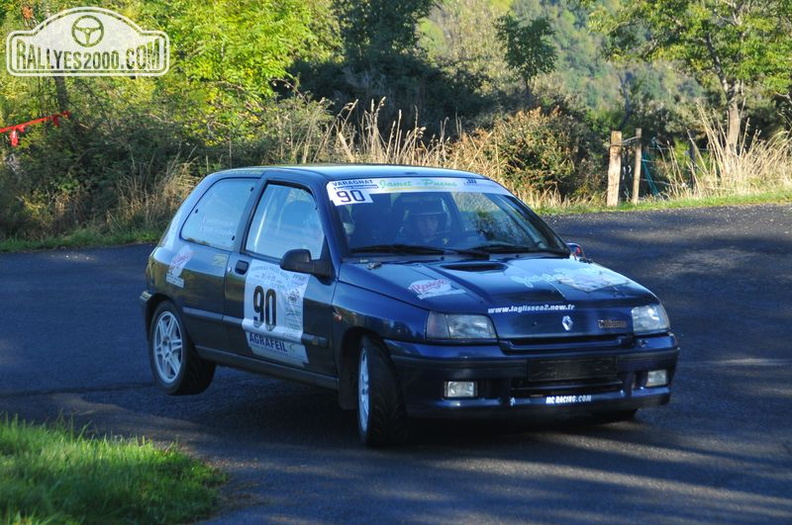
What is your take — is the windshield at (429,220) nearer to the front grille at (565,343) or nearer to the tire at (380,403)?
the tire at (380,403)

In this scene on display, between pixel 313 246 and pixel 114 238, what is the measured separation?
37.6 feet

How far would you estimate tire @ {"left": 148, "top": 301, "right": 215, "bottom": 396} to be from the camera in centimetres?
892

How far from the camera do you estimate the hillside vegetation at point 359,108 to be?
2203 cm

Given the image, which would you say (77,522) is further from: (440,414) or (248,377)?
(248,377)

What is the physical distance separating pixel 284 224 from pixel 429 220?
94cm

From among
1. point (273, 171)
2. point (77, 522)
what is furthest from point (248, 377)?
point (77, 522)

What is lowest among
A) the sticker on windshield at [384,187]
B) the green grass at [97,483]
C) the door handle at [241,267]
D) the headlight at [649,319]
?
the green grass at [97,483]

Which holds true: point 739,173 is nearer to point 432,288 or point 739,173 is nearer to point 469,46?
point 432,288

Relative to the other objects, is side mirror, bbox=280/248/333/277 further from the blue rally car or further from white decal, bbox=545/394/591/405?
white decal, bbox=545/394/591/405

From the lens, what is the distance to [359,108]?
133ft

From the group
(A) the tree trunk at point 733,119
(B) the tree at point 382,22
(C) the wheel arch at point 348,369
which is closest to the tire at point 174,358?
(C) the wheel arch at point 348,369

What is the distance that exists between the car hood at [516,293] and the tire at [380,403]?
1.15 ft

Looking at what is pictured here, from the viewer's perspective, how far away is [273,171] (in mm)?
8734

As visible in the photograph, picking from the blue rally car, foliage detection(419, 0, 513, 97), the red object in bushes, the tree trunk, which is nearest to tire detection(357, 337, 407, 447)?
the blue rally car
